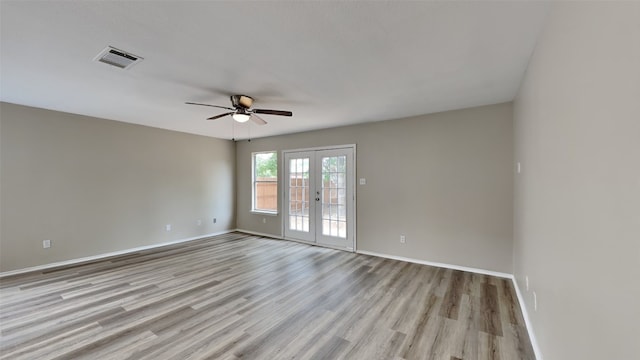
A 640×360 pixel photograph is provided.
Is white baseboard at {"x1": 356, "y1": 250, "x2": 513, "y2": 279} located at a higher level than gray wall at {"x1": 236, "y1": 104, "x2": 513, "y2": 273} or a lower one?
lower

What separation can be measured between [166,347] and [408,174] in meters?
3.83

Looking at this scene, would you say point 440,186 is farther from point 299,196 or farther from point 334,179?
point 299,196

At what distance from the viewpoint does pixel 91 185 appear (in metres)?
4.52

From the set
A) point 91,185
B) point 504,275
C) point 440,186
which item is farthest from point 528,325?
point 91,185

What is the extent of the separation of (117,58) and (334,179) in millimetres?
3778

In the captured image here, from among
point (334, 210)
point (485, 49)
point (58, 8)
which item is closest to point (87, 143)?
point (58, 8)

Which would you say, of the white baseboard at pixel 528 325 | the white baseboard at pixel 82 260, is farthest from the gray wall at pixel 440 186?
the white baseboard at pixel 82 260

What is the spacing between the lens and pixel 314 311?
2723 mm

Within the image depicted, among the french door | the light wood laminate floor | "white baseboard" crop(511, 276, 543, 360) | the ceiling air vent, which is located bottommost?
the light wood laminate floor

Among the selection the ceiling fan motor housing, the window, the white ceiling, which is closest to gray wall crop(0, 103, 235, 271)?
the white ceiling

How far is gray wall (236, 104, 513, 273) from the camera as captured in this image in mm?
3682

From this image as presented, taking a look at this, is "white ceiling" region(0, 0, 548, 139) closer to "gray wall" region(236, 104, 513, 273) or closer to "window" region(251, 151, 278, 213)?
"gray wall" region(236, 104, 513, 273)

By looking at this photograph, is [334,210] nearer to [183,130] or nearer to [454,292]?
[454,292]

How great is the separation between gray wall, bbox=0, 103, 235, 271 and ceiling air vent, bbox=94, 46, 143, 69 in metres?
2.79
